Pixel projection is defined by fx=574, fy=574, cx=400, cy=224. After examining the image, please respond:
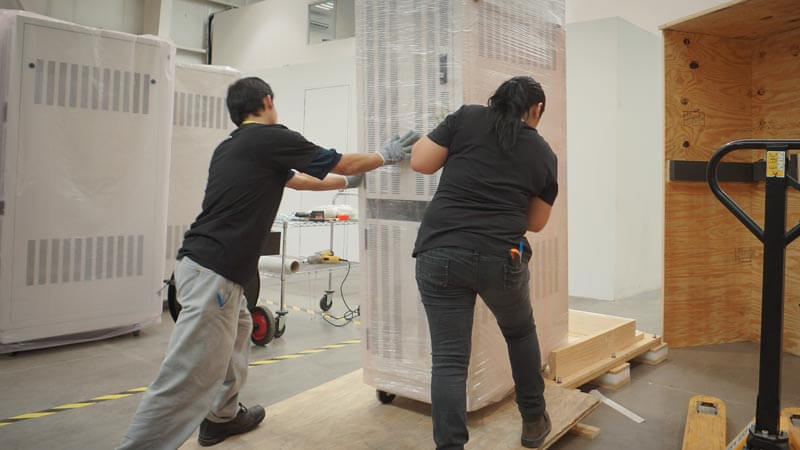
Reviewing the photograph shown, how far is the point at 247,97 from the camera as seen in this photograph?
2.15 metres

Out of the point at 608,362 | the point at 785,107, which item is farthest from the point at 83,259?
the point at 785,107

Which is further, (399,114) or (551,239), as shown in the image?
(551,239)

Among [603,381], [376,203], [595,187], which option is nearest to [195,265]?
[376,203]

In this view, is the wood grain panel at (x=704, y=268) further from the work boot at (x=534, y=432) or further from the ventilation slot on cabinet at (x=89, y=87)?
the ventilation slot on cabinet at (x=89, y=87)

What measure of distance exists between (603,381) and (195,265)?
239 centimetres

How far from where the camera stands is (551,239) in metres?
2.95

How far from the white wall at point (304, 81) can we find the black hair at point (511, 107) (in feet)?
19.0

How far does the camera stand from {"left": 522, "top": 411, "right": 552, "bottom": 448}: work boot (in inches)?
86.7

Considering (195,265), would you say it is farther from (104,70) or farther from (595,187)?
(595,187)

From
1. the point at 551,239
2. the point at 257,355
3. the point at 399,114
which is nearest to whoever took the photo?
the point at 399,114

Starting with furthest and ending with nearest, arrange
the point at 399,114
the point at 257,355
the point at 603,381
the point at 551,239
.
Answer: the point at 257,355, the point at 603,381, the point at 551,239, the point at 399,114

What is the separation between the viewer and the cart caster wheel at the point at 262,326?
4.03 m

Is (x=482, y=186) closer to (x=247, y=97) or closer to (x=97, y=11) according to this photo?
(x=247, y=97)

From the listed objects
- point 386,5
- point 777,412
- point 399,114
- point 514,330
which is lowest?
point 777,412
